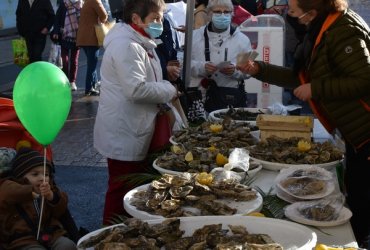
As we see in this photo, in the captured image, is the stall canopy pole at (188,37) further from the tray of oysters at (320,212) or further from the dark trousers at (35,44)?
the dark trousers at (35,44)

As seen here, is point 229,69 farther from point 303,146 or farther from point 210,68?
point 303,146

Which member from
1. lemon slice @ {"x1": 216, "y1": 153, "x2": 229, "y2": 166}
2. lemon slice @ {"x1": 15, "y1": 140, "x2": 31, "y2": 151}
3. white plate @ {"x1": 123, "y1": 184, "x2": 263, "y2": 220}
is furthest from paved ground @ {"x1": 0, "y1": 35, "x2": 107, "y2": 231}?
white plate @ {"x1": 123, "y1": 184, "x2": 263, "y2": 220}

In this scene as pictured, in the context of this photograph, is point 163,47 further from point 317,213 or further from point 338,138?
point 317,213

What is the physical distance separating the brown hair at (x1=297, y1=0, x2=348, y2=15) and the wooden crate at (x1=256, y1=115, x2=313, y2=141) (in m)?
0.73

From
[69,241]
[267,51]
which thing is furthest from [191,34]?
[69,241]

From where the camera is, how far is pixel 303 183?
3.16 meters

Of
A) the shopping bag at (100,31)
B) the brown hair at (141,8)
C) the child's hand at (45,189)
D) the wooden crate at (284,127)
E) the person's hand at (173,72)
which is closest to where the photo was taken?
the child's hand at (45,189)

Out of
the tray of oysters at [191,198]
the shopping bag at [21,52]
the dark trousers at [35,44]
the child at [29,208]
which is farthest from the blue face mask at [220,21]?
the shopping bag at [21,52]

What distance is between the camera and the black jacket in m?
11.9

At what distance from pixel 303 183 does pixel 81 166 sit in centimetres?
445

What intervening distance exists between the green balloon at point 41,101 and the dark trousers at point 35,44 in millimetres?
9395

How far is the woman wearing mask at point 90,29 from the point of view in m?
10.6

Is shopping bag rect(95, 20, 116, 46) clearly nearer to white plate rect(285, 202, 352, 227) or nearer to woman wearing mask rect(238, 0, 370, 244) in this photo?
woman wearing mask rect(238, 0, 370, 244)

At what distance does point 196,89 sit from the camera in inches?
211
